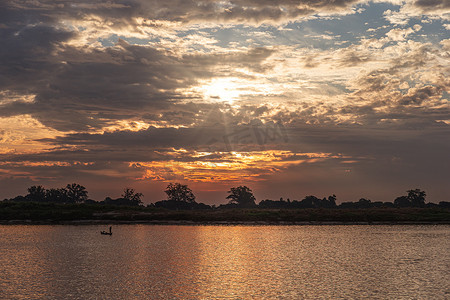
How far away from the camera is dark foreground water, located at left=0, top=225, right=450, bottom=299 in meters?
35.2

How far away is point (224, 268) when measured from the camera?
47344 mm

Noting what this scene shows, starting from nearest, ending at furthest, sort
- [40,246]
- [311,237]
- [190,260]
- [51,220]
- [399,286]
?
[399,286] → [190,260] → [40,246] → [311,237] → [51,220]

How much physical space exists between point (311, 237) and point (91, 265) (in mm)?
44587

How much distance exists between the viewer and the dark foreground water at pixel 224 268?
35.2 metres

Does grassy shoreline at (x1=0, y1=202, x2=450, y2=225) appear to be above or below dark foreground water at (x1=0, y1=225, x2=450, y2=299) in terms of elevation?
above

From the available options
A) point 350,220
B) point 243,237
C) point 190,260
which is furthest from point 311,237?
point 350,220

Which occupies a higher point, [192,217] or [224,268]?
[192,217]

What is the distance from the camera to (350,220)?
122m

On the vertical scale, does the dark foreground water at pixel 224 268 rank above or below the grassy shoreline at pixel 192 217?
below

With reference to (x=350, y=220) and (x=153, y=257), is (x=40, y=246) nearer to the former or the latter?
(x=153, y=257)

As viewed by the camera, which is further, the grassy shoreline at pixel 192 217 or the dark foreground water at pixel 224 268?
the grassy shoreline at pixel 192 217

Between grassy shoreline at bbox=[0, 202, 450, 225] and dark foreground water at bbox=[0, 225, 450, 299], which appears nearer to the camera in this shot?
dark foreground water at bbox=[0, 225, 450, 299]

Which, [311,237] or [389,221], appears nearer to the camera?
[311,237]

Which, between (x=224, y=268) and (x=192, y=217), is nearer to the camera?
(x=224, y=268)
